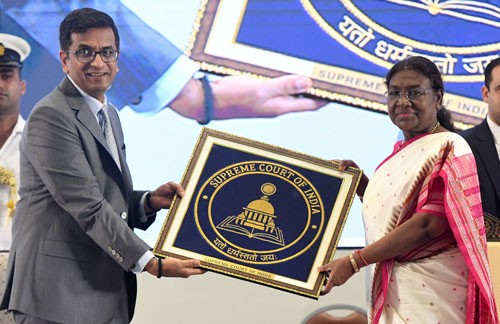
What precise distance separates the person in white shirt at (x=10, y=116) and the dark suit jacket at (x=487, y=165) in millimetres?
2219

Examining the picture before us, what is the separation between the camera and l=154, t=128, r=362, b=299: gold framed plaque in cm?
264

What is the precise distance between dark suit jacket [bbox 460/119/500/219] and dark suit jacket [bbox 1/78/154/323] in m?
1.46

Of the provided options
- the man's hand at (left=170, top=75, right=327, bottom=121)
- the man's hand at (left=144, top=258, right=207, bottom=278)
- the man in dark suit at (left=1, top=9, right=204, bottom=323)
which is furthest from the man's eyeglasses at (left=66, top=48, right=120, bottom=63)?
the man's hand at (left=170, top=75, right=327, bottom=121)

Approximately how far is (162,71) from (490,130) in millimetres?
1685

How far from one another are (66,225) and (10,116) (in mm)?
1727

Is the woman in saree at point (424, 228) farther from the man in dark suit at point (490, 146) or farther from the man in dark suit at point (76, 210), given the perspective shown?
the man in dark suit at point (490, 146)

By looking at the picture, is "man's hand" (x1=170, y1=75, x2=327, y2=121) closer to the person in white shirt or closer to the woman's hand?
the person in white shirt

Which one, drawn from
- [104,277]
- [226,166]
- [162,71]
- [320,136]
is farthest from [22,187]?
[320,136]

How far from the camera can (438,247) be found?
246cm

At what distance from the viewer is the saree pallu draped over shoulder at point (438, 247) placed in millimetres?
2395

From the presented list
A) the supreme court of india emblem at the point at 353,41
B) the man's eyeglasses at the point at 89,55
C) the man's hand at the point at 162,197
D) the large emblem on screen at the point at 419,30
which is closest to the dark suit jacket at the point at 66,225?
the man's eyeglasses at the point at 89,55

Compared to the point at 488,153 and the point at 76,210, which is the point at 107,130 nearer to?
the point at 76,210

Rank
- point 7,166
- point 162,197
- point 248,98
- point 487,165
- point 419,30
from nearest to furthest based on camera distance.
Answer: point 162,197 → point 487,165 → point 7,166 → point 248,98 → point 419,30

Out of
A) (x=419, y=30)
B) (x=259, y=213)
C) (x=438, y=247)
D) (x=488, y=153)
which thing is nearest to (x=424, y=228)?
(x=438, y=247)
